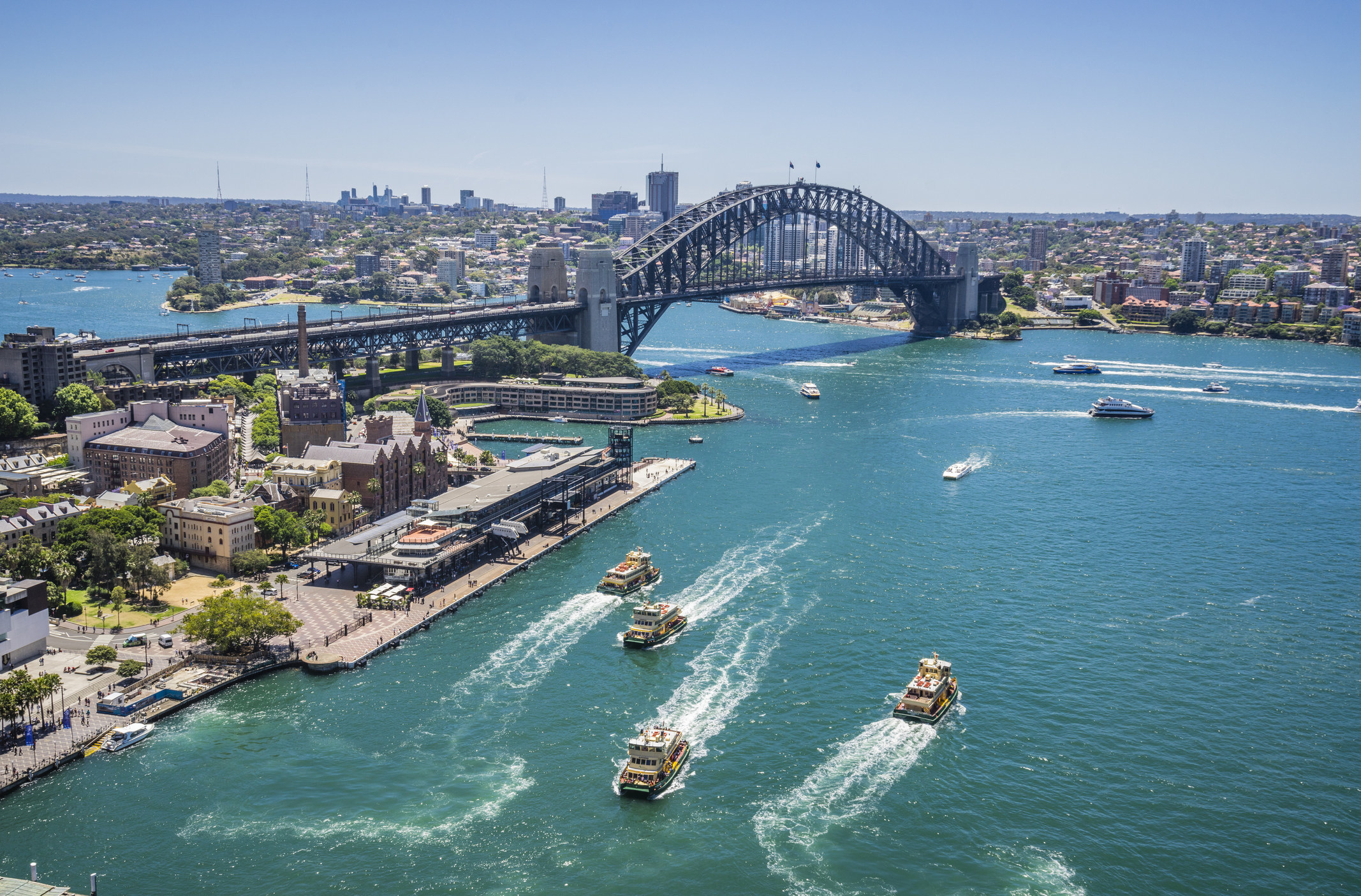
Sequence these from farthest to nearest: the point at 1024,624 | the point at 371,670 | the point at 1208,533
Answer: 1. the point at 1208,533
2. the point at 1024,624
3. the point at 371,670

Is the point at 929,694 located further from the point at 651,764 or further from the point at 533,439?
the point at 533,439

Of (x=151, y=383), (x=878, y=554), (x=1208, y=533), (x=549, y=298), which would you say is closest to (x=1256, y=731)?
(x=878, y=554)

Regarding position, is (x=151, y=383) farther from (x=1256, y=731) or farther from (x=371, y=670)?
(x=1256, y=731)

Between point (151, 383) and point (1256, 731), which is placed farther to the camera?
point (151, 383)

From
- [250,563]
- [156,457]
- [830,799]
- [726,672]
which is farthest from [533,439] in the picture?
[830,799]

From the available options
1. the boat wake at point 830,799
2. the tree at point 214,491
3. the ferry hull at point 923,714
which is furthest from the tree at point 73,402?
the boat wake at point 830,799

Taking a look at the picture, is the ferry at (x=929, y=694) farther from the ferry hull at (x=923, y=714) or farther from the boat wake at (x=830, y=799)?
the boat wake at (x=830, y=799)

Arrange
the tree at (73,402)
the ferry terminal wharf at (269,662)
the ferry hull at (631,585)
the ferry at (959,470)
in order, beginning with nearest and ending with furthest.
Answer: the ferry terminal wharf at (269,662) < the ferry hull at (631,585) < the ferry at (959,470) < the tree at (73,402)
